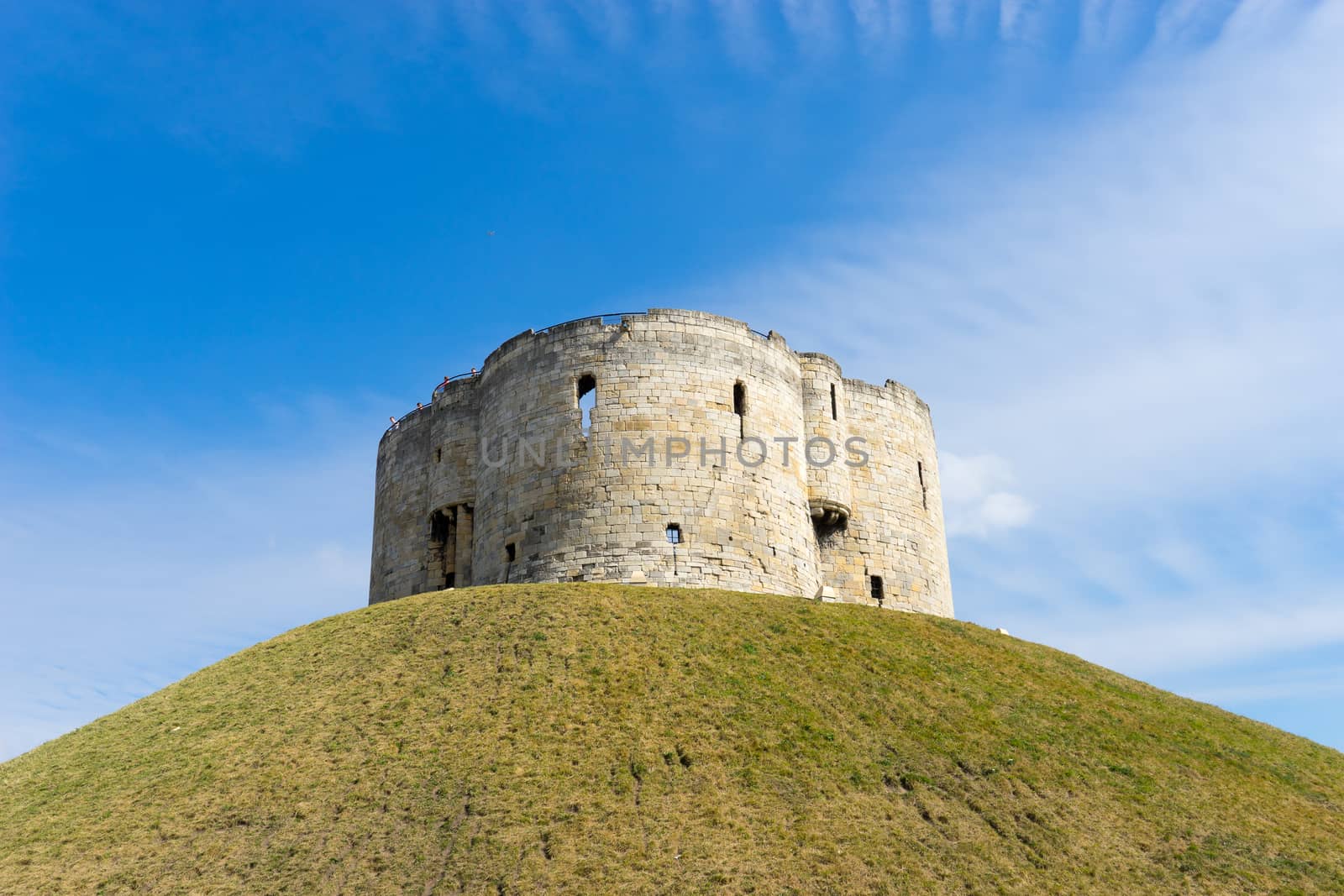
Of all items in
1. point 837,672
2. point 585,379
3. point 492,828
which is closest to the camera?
point 492,828

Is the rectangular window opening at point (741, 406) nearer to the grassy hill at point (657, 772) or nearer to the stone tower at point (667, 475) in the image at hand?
the stone tower at point (667, 475)

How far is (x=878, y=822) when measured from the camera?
21391mm

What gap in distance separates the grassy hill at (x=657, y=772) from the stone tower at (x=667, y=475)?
322cm

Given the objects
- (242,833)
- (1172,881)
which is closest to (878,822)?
(1172,881)

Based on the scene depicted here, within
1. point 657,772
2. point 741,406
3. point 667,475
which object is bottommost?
point 657,772

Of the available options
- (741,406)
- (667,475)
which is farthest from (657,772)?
(741,406)

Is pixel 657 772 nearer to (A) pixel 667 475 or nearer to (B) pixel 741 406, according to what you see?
(A) pixel 667 475

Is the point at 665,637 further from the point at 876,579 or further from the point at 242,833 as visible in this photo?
the point at 876,579

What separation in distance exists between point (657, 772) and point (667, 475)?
1261cm

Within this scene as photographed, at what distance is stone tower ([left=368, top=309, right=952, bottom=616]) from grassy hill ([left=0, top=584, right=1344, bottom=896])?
322 cm

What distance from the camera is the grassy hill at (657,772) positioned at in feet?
67.2

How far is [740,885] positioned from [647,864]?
1669 mm

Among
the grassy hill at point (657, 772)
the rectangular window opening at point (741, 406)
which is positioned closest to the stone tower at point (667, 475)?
the rectangular window opening at point (741, 406)

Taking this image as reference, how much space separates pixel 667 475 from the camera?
34156 mm
